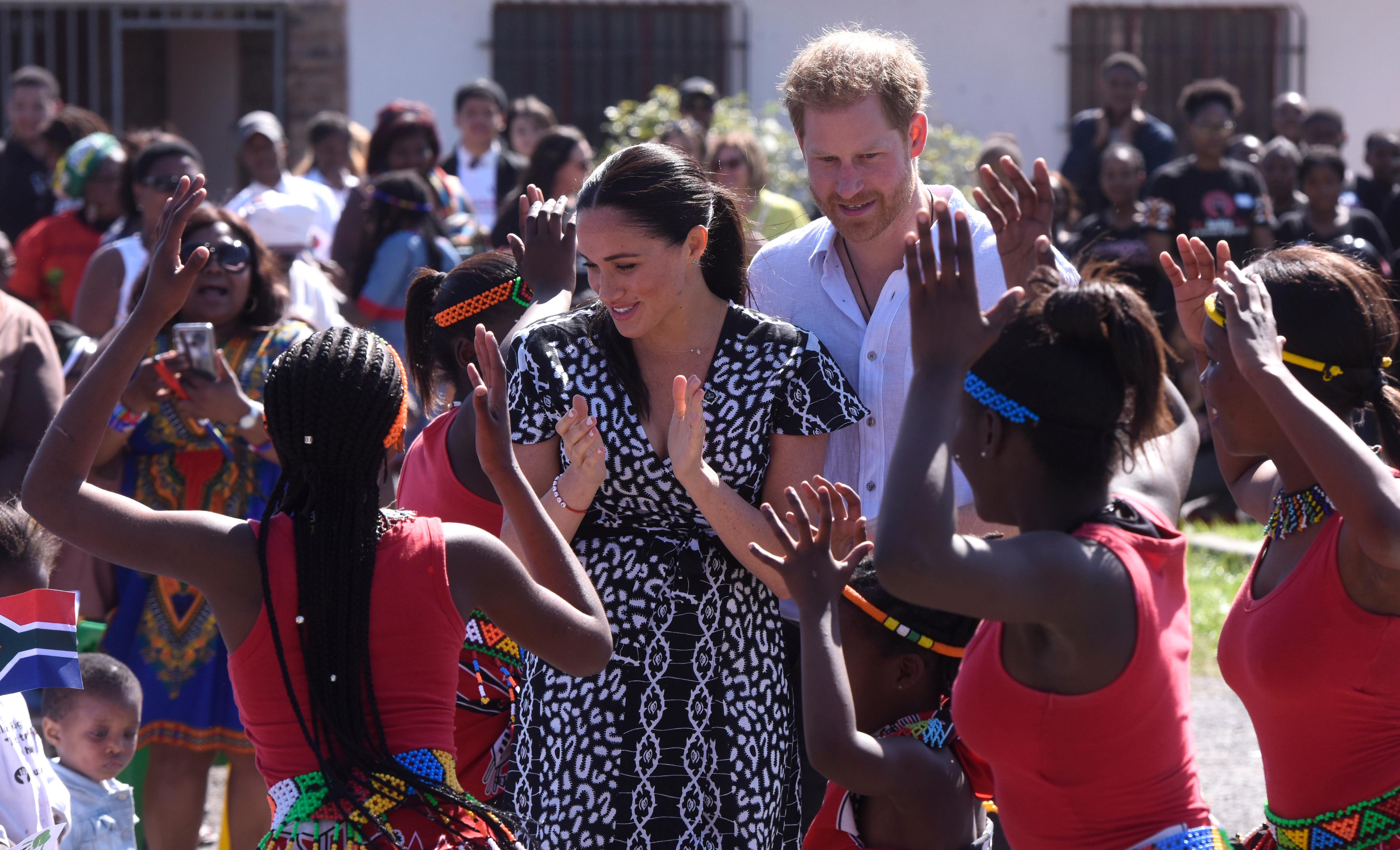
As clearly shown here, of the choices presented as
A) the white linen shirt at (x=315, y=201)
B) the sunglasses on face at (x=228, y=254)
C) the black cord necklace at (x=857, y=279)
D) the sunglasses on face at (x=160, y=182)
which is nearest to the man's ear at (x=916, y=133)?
the black cord necklace at (x=857, y=279)

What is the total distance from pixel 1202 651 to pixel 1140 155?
3844 mm

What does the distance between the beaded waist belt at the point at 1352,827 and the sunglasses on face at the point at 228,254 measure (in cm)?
310

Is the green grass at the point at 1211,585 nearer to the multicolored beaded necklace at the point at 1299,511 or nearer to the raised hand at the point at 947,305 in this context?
the multicolored beaded necklace at the point at 1299,511

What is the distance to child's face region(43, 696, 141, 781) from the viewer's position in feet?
11.8

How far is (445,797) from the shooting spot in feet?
7.56

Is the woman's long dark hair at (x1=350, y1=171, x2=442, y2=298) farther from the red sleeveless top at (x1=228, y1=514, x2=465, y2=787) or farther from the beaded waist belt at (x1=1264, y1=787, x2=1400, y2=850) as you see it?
the beaded waist belt at (x1=1264, y1=787, x2=1400, y2=850)

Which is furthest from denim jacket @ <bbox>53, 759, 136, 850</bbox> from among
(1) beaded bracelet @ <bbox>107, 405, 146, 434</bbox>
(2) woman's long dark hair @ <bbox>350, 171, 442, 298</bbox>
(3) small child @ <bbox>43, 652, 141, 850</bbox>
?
(2) woman's long dark hair @ <bbox>350, 171, 442, 298</bbox>

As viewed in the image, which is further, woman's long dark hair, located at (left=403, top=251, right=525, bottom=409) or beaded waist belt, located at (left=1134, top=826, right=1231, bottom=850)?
woman's long dark hair, located at (left=403, top=251, right=525, bottom=409)

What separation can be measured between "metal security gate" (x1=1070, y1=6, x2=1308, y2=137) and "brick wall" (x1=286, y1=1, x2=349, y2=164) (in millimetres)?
6738

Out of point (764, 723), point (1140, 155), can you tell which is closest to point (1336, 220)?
point (1140, 155)

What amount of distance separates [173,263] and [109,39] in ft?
41.7

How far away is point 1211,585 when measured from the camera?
24.0ft

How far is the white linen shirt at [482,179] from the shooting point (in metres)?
9.07

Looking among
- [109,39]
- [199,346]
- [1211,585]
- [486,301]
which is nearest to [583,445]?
[486,301]
